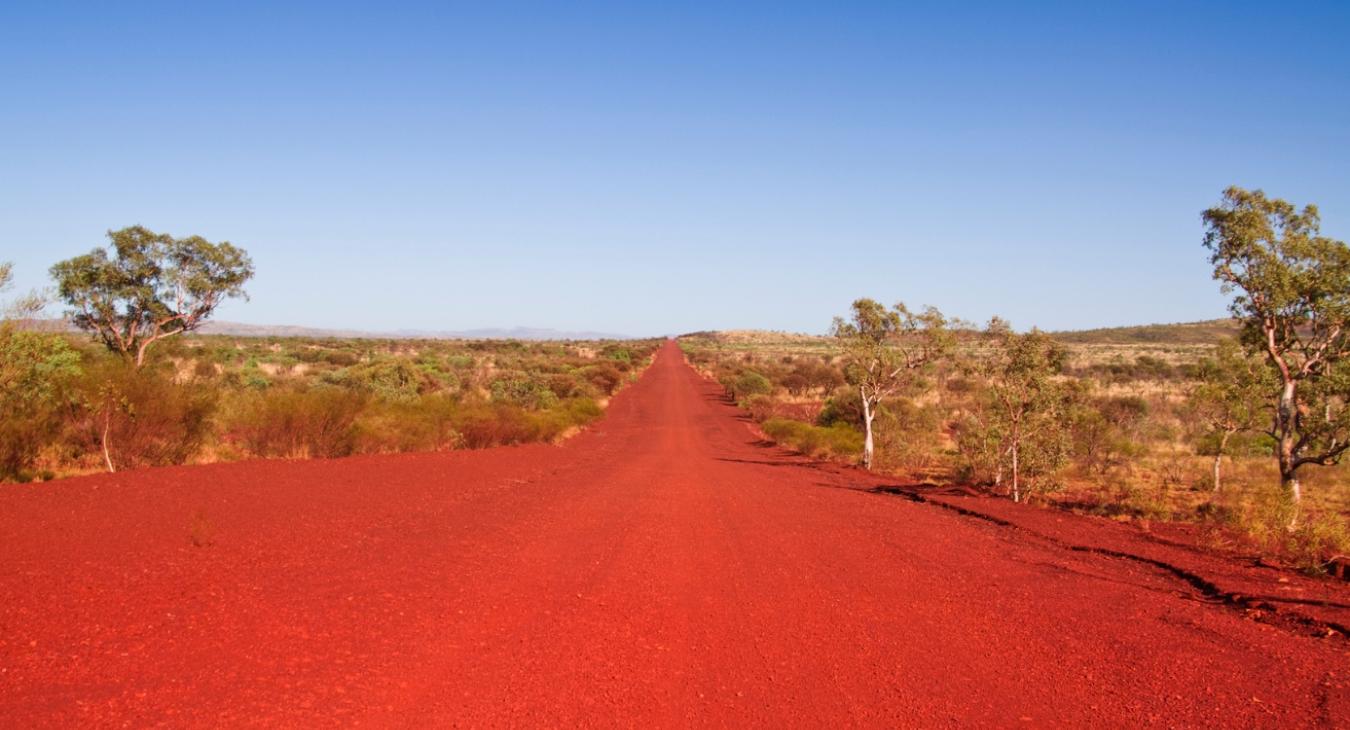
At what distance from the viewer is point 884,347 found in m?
21.6

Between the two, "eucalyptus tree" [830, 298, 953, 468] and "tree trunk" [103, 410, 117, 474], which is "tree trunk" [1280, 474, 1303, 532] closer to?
"eucalyptus tree" [830, 298, 953, 468]

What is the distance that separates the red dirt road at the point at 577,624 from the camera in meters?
4.91

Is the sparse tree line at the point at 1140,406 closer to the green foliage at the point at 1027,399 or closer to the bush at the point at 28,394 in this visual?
the green foliage at the point at 1027,399

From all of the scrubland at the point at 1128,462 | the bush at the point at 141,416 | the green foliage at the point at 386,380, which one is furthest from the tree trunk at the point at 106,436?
the scrubland at the point at 1128,462

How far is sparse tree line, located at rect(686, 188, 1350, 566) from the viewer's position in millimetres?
12422

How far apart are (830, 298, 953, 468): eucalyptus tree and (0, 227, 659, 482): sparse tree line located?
9.95 metres

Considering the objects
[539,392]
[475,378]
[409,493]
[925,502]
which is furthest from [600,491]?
[475,378]

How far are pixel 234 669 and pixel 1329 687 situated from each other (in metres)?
7.43

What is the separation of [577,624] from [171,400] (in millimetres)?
11390

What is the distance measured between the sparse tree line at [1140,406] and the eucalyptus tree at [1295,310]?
2 cm

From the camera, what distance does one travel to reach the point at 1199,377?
776 inches

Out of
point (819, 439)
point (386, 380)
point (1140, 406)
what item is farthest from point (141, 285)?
point (1140, 406)

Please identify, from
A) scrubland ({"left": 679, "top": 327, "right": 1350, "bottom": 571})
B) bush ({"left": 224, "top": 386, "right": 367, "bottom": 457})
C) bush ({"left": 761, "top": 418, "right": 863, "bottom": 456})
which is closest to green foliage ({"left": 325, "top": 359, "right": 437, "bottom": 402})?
bush ({"left": 224, "top": 386, "right": 367, "bottom": 457})

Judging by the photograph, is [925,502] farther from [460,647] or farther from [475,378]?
[475,378]
